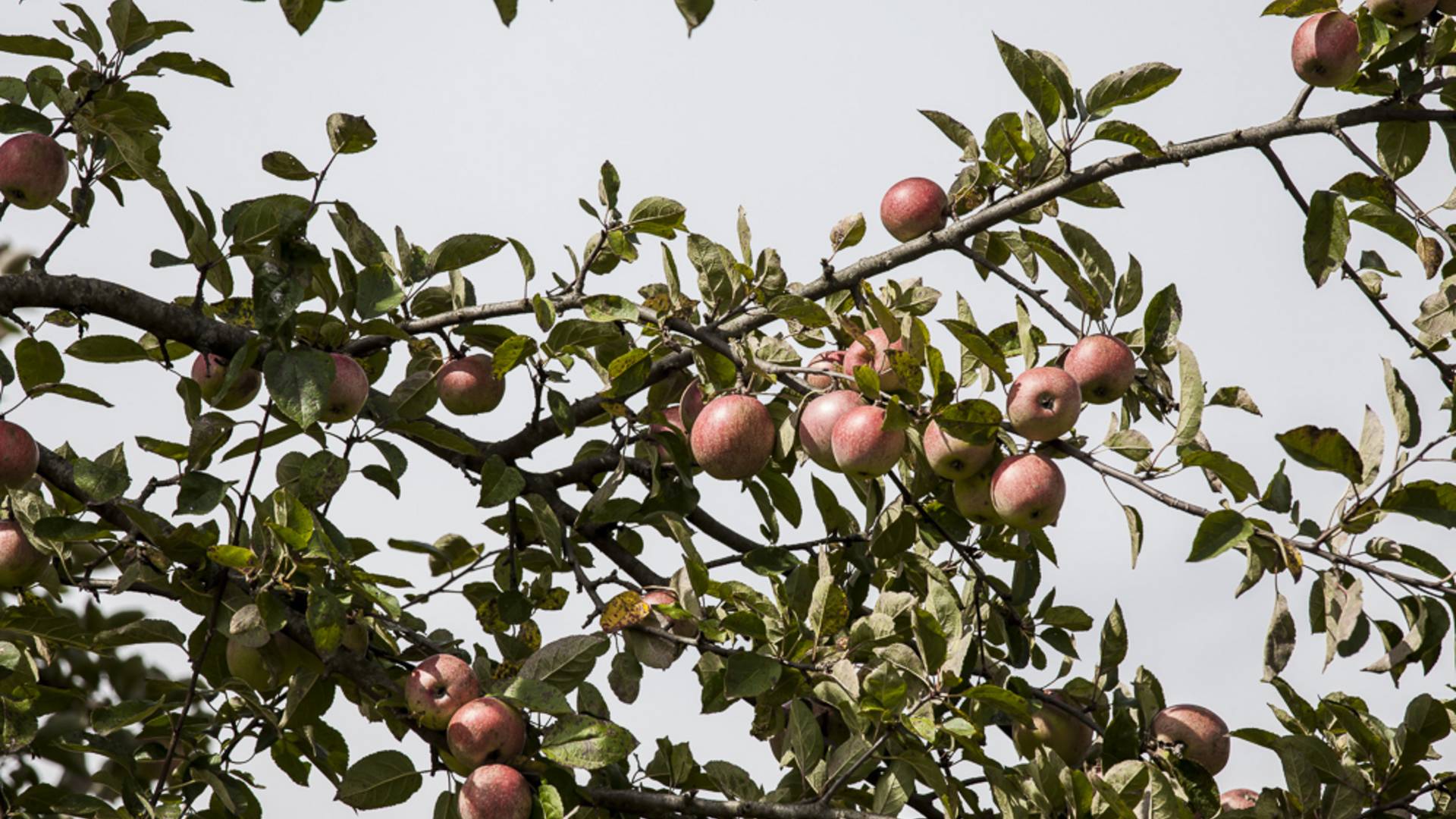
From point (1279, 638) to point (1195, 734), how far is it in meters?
0.42

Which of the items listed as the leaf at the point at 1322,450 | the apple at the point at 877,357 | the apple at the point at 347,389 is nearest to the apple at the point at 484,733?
the apple at the point at 347,389

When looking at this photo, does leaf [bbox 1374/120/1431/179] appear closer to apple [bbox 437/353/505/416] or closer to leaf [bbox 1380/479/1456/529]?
leaf [bbox 1380/479/1456/529]

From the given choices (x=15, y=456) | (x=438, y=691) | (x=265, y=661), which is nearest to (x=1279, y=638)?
(x=438, y=691)

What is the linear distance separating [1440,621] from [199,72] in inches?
111

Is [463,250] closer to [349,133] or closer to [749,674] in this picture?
[349,133]

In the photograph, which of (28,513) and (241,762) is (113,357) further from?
(241,762)

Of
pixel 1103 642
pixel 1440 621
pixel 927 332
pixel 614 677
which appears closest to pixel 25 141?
pixel 614 677

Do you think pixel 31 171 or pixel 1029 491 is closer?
pixel 1029 491

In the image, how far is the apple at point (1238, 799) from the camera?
9.82 feet

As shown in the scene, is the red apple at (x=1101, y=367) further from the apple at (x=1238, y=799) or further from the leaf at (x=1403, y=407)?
the apple at (x=1238, y=799)

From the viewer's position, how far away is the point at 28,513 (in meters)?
2.79

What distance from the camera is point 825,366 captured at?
2.90 m

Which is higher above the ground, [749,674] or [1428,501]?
[749,674]

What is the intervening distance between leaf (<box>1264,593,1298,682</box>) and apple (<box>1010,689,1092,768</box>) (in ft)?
1.92
